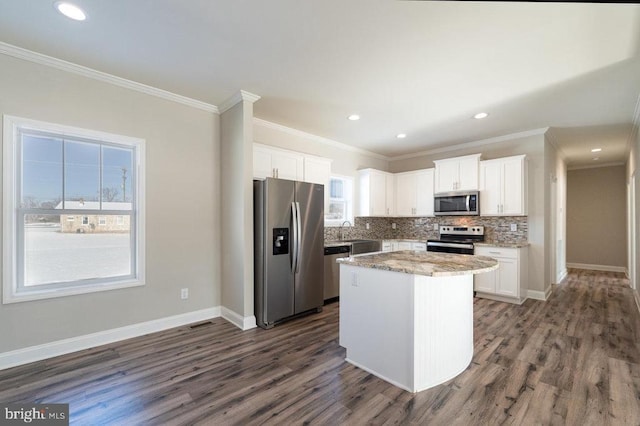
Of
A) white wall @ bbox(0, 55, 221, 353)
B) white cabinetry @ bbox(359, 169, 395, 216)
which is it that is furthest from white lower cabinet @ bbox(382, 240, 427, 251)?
white wall @ bbox(0, 55, 221, 353)

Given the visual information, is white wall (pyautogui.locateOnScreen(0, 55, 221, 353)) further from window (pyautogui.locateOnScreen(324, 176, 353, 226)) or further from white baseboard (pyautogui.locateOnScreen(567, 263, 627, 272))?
white baseboard (pyautogui.locateOnScreen(567, 263, 627, 272))

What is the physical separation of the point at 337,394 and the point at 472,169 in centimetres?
435

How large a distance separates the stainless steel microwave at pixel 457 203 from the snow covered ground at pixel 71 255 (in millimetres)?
4929

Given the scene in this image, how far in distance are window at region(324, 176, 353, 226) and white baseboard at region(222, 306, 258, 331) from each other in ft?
7.37

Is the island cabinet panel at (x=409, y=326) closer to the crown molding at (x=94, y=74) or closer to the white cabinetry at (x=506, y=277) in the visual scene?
the white cabinetry at (x=506, y=277)

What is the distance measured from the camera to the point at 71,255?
2.91 meters

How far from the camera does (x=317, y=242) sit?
4.04m

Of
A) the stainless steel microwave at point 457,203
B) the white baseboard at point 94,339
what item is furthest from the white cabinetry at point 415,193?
the white baseboard at point 94,339

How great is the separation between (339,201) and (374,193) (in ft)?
2.54

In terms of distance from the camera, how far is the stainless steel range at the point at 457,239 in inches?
194

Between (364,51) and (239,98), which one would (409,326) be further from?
(239,98)

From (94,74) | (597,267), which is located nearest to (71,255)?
(94,74)

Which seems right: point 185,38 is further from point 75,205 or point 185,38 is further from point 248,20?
point 75,205

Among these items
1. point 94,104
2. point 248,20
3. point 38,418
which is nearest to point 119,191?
point 94,104
